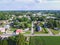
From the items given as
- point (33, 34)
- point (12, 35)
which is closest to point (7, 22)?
point (12, 35)

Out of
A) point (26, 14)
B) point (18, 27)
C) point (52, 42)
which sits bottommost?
point (52, 42)

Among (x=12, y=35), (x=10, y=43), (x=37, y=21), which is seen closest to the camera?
(x=10, y=43)

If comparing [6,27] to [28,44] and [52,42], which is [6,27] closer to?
[28,44]

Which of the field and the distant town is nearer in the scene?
the field

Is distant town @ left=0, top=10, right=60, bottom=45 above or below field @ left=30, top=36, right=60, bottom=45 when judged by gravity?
above

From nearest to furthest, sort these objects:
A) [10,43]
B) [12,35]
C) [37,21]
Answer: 1. [10,43]
2. [12,35]
3. [37,21]

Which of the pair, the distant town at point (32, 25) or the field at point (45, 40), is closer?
the field at point (45, 40)

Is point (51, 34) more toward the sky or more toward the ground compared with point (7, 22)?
more toward the ground

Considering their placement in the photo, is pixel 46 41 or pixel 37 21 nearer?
pixel 46 41
